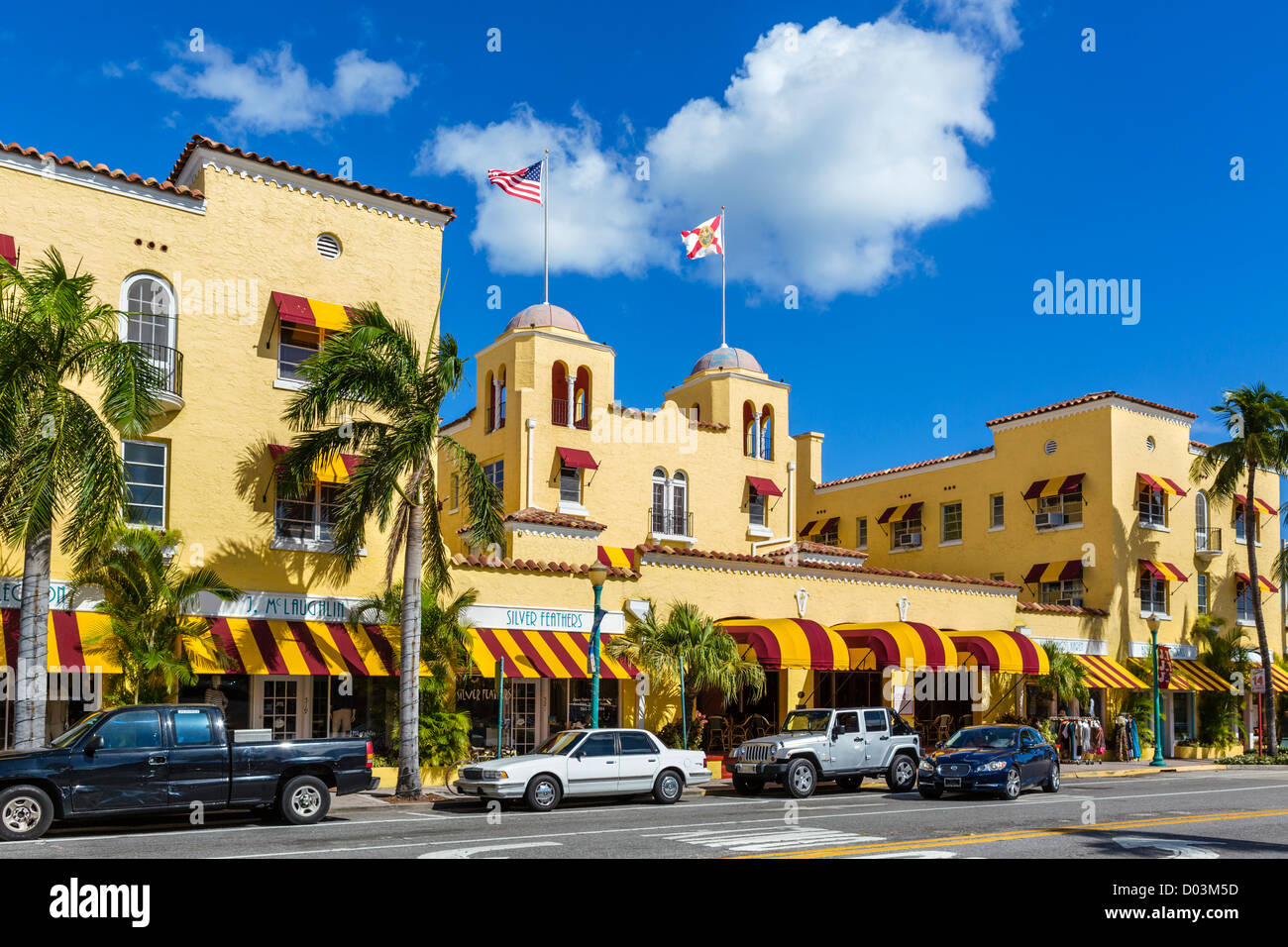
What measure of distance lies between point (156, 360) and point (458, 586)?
7788 millimetres

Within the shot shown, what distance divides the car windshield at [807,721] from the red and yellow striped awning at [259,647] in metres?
7.61

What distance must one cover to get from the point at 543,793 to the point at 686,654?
7551 millimetres

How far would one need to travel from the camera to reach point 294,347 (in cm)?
2552

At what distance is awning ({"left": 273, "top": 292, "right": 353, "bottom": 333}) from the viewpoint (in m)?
24.7

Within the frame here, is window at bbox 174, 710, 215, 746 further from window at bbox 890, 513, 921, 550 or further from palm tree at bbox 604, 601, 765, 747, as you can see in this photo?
window at bbox 890, 513, 921, 550

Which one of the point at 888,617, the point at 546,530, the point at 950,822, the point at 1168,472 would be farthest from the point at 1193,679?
the point at 950,822

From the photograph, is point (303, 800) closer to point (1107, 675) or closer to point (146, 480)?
point (146, 480)

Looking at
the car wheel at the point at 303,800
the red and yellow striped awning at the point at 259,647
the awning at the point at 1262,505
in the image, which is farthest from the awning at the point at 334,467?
the awning at the point at 1262,505

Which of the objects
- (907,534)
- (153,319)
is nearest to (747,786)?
(153,319)

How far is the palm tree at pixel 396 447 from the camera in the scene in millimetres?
21188

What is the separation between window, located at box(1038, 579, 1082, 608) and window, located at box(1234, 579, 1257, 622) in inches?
292

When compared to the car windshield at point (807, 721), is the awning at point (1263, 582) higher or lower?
higher

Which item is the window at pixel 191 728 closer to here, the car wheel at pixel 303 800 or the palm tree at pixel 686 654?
the car wheel at pixel 303 800

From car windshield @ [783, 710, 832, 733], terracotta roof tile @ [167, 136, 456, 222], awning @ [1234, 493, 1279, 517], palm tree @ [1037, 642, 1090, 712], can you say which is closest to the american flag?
terracotta roof tile @ [167, 136, 456, 222]
